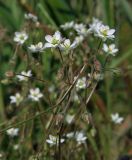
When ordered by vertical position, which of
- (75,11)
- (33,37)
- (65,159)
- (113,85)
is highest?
(75,11)

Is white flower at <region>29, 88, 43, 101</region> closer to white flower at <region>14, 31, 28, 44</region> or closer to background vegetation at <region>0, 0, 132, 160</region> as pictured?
background vegetation at <region>0, 0, 132, 160</region>

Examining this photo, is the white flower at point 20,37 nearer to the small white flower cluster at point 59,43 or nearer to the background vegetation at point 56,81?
the background vegetation at point 56,81

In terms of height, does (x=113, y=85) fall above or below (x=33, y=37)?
below

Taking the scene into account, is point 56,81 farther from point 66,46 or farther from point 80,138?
point 66,46

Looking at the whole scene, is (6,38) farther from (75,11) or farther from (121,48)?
(121,48)

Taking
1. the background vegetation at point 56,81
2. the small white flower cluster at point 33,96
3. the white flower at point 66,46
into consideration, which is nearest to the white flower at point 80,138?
the background vegetation at point 56,81

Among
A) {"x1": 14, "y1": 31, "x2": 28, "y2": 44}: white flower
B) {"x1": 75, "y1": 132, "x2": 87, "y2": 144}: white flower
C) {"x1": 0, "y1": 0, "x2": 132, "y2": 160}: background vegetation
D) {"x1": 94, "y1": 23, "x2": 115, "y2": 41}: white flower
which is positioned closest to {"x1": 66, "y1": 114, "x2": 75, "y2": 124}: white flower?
{"x1": 0, "y1": 0, "x2": 132, "y2": 160}: background vegetation

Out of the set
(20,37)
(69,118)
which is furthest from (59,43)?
(69,118)

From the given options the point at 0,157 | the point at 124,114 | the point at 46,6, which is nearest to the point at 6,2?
the point at 46,6
